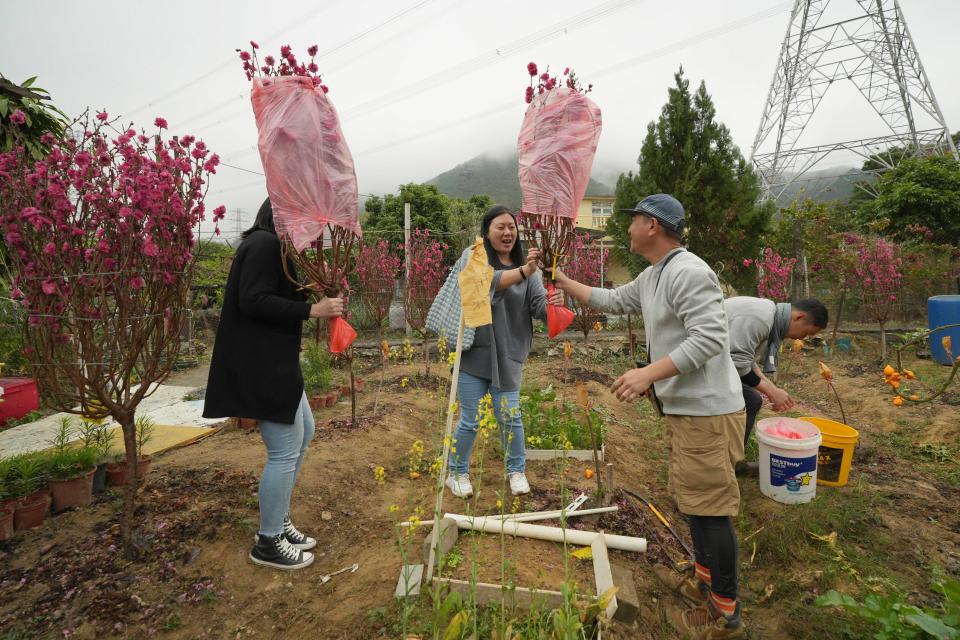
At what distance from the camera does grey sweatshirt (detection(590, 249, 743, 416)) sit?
191cm

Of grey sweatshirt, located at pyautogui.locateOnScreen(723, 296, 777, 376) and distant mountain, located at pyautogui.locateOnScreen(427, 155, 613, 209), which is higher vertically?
distant mountain, located at pyautogui.locateOnScreen(427, 155, 613, 209)

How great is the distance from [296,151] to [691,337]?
1.94 meters

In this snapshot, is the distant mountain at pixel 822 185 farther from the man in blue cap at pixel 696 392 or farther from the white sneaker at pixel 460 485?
the white sneaker at pixel 460 485

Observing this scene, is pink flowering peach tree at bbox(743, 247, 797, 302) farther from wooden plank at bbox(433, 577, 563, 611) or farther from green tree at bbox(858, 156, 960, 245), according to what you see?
wooden plank at bbox(433, 577, 563, 611)

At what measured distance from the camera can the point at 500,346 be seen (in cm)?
295

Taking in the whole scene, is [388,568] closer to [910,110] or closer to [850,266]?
[850,266]

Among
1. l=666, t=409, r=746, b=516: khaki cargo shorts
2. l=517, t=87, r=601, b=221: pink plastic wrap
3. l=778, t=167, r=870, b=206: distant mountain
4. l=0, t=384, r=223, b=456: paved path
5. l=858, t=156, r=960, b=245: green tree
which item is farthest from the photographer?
l=778, t=167, r=870, b=206: distant mountain

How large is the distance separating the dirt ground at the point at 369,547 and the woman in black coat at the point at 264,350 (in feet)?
1.80

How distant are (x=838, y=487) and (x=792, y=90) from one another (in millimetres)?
28526

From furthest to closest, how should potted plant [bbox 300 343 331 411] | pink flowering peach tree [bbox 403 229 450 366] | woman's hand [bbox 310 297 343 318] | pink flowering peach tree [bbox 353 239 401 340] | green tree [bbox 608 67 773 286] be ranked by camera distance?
1. green tree [bbox 608 67 773 286]
2. pink flowering peach tree [bbox 403 229 450 366]
3. pink flowering peach tree [bbox 353 239 401 340]
4. potted plant [bbox 300 343 331 411]
5. woman's hand [bbox 310 297 343 318]

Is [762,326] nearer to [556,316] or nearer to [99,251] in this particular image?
[556,316]

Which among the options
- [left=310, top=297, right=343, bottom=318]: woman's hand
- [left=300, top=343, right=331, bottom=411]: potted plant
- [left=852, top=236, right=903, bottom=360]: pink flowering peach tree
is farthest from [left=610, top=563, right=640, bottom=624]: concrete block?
[left=852, top=236, right=903, bottom=360]: pink flowering peach tree

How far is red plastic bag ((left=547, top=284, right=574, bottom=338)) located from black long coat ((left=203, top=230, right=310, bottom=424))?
52.2 inches

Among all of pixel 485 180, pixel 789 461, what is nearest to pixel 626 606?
pixel 789 461
